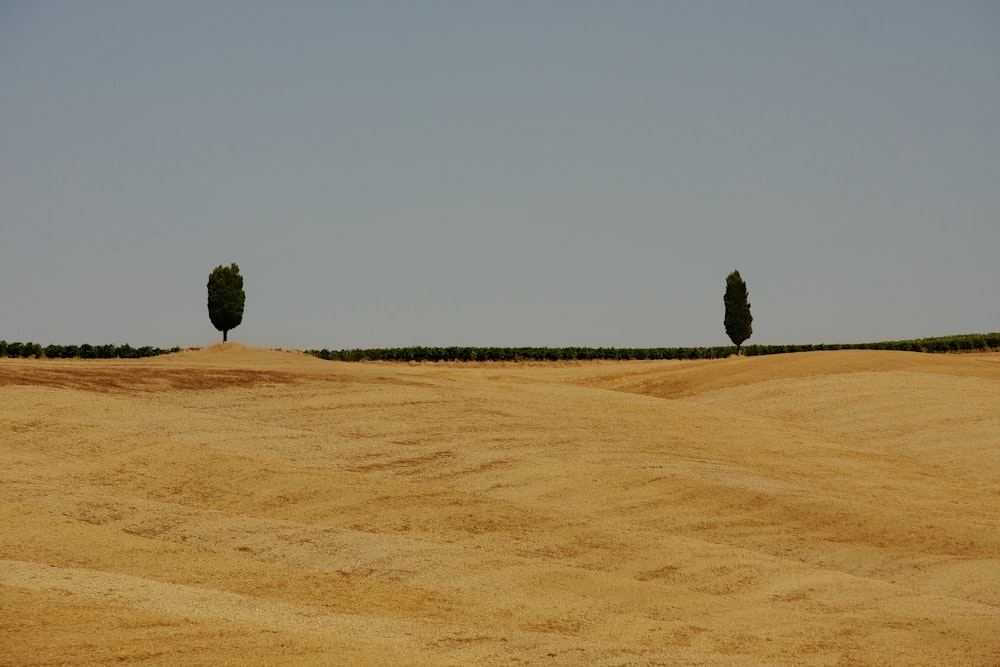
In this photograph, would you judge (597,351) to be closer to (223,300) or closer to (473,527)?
(223,300)

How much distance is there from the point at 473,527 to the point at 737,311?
236 ft

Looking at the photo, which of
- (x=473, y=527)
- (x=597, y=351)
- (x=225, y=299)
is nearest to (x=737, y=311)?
(x=597, y=351)

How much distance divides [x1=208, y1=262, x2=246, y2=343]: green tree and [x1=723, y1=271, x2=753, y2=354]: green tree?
39.4 m

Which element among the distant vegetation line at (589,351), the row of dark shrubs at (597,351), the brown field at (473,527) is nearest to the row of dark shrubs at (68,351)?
the distant vegetation line at (589,351)

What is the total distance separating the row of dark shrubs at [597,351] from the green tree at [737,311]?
1763mm

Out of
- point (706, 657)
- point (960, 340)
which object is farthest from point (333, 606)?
point (960, 340)

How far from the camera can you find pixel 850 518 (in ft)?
76.3

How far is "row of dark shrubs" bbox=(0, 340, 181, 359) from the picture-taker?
7175 cm

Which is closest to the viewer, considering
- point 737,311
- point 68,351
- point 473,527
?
point 473,527

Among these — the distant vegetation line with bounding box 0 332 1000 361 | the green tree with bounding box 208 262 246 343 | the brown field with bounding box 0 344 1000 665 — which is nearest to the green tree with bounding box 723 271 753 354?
the distant vegetation line with bounding box 0 332 1000 361

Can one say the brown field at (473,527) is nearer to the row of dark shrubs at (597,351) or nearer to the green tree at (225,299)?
the green tree at (225,299)

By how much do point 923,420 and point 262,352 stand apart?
38510 mm

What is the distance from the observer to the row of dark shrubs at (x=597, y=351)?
84.1 m

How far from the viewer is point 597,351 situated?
92.4 meters
